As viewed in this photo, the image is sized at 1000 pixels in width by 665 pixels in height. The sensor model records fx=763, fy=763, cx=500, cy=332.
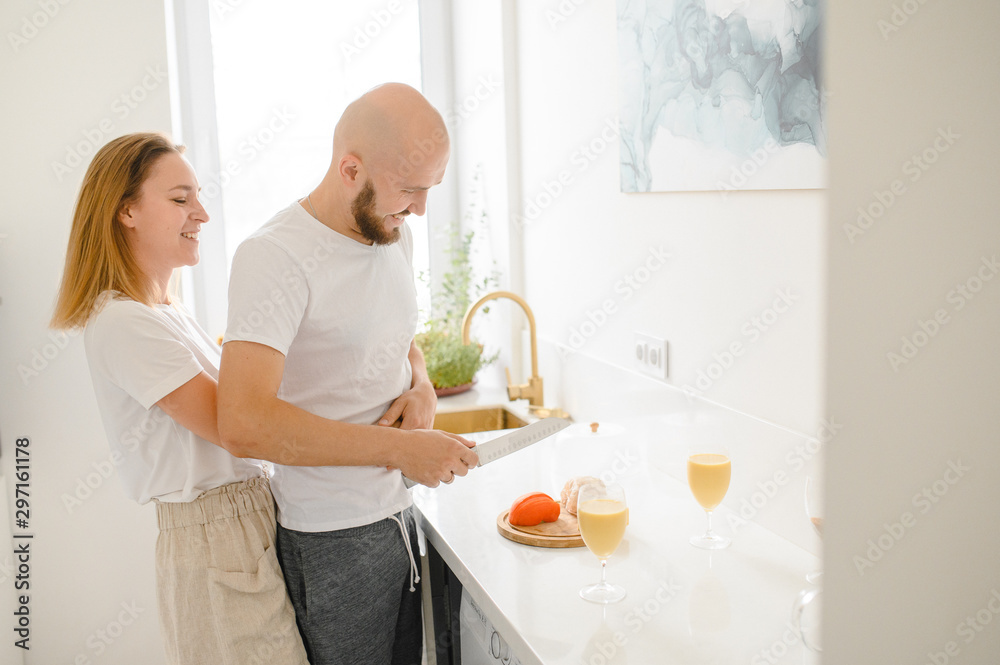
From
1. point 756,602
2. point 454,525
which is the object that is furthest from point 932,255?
point 454,525

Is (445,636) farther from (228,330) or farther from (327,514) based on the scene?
(228,330)

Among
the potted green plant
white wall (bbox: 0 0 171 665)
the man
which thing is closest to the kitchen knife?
the man

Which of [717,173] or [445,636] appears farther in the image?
[445,636]

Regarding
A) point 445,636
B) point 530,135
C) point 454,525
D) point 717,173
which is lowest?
point 445,636

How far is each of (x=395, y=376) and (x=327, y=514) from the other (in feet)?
0.84

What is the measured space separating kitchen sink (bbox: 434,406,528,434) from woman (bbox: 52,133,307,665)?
1006 millimetres

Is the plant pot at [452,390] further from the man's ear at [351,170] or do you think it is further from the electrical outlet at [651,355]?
the man's ear at [351,170]

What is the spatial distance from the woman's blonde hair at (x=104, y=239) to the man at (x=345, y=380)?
28 centimetres

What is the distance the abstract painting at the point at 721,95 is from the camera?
1140mm

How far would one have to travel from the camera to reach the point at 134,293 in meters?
1.25

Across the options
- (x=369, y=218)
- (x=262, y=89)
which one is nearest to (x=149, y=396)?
(x=369, y=218)

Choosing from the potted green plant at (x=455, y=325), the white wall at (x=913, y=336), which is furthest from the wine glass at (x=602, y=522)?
the potted green plant at (x=455, y=325)

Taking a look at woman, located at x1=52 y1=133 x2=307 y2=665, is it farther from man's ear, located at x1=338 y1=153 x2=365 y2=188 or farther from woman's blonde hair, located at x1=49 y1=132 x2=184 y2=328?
man's ear, located at x1=338 y1=153 x2=365 y2=188

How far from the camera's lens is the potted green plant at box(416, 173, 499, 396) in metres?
2.42
